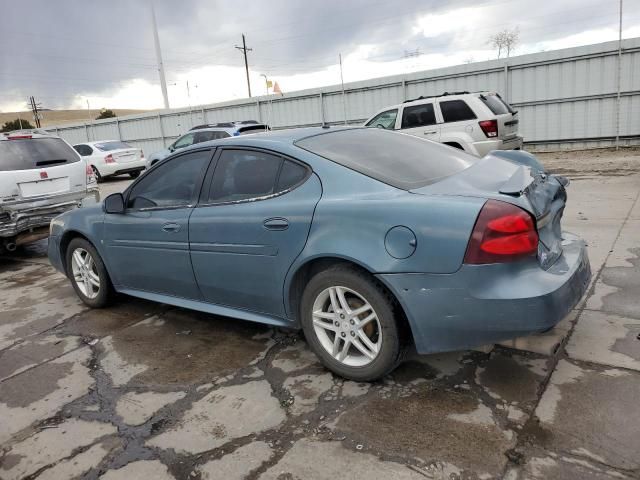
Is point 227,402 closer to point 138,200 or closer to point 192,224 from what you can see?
point 192,224

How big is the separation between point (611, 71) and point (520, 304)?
1442 centimetres

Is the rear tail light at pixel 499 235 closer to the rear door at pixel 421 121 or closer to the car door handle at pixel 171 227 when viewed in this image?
the car door handle at pixel 171 227

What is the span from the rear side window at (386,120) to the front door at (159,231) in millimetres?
7902

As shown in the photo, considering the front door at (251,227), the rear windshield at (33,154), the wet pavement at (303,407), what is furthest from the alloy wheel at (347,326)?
the rear windshield at (33,154)

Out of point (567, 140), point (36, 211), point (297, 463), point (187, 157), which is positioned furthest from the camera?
point (567, 140)

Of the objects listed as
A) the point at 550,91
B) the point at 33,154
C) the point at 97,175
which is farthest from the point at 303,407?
the point at 97,175

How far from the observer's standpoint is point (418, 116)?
10836mm

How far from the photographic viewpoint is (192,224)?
142 inches

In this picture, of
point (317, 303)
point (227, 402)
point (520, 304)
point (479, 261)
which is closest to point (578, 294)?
point (520, 304)

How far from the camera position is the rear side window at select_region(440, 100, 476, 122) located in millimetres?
10133

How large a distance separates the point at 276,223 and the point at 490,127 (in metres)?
7.95

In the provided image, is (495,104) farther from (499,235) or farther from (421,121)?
(499,235)

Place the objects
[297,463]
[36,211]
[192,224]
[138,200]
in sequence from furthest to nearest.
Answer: [36,211], [138,200], [192,224], [297,463]

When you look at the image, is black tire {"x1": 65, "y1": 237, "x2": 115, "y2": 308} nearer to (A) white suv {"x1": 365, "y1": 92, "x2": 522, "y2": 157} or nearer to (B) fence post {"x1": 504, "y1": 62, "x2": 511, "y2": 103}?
(A) white suv {"x1": 365, "y1": 92, "x2": 522, "y2": 157}
